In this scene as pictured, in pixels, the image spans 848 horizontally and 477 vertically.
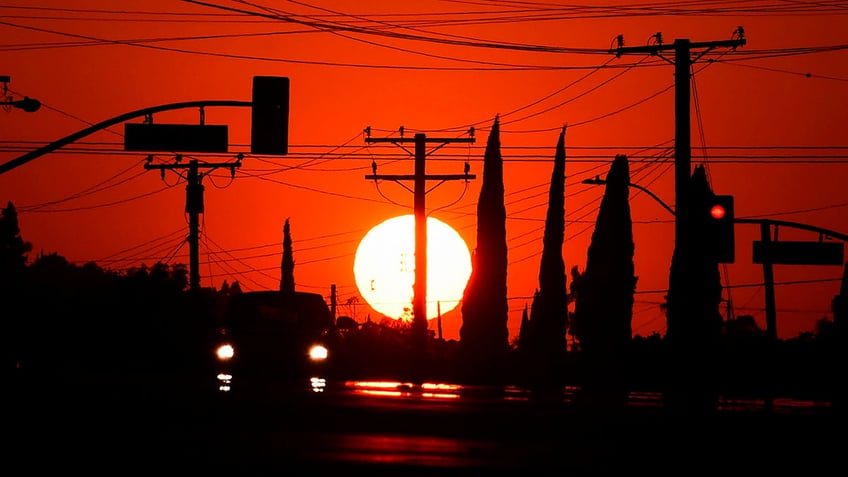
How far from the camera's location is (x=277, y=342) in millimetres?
22703

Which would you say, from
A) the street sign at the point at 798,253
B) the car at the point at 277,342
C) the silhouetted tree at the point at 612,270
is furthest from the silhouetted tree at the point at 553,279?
the car at the point at 277,342

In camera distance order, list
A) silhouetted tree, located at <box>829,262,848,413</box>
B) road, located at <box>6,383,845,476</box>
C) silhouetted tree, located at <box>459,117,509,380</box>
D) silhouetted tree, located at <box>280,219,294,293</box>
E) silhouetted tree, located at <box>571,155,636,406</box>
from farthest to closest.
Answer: silhouetted tree, located at <box>280,219,294,293</box>
silhouetted tree, located at <box>459,117,509,380</box>
silhouetted tree, located at <box>571,155,636,406</box>
silhouetted tree, located at <box>829,262,848,413</box>
road, located at <box>6,383,845,476</box>

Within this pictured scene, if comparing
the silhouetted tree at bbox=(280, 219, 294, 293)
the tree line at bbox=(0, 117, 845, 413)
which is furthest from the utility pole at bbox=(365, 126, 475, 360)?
the silhouetted tree at bbox=(280, 219, 294, 293)

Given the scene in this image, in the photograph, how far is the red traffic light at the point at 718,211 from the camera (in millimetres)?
27891

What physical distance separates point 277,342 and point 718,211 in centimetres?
1071

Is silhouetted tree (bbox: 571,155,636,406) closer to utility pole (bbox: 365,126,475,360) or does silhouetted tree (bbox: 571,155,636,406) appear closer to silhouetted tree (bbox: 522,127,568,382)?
silhouetted tree (bbox: 522,127,568,382)

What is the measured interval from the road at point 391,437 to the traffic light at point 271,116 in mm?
7343

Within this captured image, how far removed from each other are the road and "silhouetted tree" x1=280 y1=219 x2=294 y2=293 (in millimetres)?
62122

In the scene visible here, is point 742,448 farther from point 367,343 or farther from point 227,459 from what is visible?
point 367,343

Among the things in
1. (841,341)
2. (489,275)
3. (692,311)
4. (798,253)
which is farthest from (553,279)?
(692,311)

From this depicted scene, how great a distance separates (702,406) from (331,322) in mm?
6792

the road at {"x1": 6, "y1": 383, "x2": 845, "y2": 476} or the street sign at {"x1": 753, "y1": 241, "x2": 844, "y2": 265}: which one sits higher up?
the street sign at {"x1": 753, "y1": 241, "x2": 844, "y2": 265}

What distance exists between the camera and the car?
22594 mm

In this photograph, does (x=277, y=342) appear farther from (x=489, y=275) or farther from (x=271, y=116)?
(x=489, y=275)
